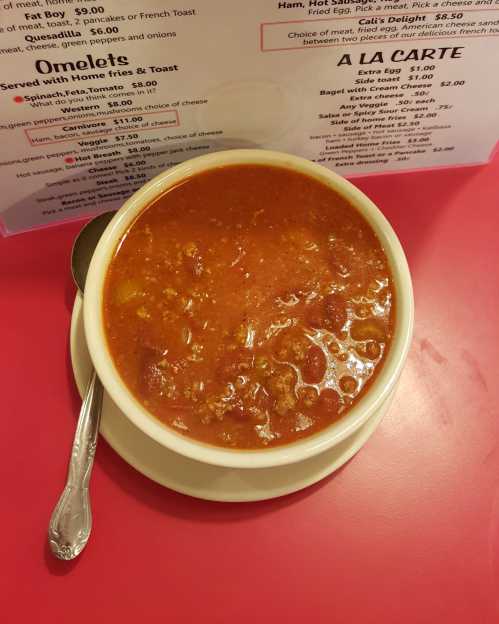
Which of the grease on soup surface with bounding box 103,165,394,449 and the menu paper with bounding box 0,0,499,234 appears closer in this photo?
the menu paper with bounding box 0,0,499,234

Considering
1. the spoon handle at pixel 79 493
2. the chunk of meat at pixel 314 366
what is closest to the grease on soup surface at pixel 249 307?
the chunk of meat at pixel 314 366

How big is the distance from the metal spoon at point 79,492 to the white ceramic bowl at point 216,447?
0.42 feet

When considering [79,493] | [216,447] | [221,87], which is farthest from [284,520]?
[221,87]

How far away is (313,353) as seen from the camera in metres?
0.98

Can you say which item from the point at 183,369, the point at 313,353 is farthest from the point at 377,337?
the point at 183,369

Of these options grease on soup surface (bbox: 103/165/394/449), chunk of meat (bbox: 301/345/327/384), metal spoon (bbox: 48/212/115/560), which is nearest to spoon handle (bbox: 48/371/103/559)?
metal spoon (bbox: 48/212/115/560)

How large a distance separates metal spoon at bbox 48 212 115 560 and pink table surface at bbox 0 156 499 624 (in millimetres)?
43

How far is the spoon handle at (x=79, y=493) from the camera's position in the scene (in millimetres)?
968

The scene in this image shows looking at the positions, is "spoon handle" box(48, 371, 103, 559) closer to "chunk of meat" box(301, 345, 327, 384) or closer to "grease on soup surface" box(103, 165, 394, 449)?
"grease on soup surface" box(103, 165, 394, 449)

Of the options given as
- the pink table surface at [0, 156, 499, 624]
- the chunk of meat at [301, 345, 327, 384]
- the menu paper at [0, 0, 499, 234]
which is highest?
the menu paper at [0, 0, 499, 234]

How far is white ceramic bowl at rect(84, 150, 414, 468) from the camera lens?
2.93 feet

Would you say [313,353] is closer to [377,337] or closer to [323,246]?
[377,337]

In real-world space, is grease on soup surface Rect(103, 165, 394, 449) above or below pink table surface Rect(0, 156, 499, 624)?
above

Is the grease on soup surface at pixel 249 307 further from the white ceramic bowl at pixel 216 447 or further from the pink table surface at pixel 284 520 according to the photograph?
the pink table surface at pixel 284 520
